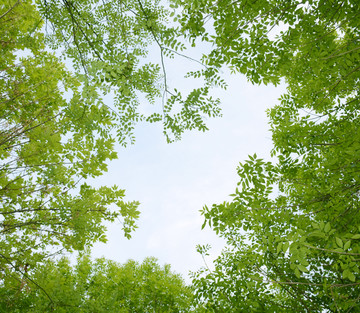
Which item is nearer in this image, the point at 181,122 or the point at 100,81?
the point at 100,81

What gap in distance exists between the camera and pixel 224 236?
7.77 m

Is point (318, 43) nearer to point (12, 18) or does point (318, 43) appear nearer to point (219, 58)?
point (219, 58)

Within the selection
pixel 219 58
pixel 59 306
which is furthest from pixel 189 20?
pixel 59 306

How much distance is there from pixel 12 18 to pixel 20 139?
247 centimetres

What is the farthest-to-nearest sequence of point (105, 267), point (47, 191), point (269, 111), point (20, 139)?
point (105, 267) < point (269, 111) < point (20, 139) < point (47, 191)

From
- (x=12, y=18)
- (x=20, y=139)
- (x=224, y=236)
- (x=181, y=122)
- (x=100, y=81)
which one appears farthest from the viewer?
(x=224, y=236)

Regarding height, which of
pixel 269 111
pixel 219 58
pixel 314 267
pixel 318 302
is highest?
pixel 269 111

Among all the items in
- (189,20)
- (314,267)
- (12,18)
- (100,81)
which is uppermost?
(12,18)

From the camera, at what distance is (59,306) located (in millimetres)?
4684

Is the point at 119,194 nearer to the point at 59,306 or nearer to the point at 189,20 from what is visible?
the point at 59,306

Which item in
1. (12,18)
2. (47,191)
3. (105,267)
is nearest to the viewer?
(47,191)

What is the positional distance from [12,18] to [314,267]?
8183 millimetres

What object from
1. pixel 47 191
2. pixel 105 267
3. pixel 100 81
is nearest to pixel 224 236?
pixel 47 191

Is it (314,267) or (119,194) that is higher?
(119,194)
